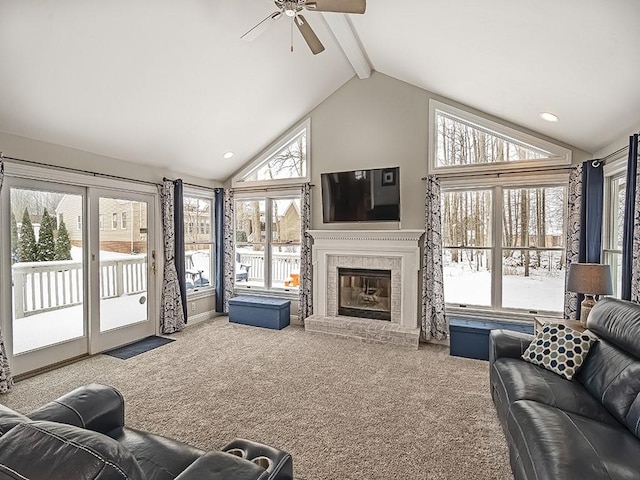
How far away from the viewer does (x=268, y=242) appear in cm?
598

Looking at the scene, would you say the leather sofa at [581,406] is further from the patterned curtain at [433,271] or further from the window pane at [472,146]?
the window pane at [472,146]

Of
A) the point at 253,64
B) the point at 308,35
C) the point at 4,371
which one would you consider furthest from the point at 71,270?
the point at 308,35

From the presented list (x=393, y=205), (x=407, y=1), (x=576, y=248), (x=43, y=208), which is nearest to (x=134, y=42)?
(x=43, y=208)

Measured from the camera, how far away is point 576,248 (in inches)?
153

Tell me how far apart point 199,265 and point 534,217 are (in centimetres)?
518

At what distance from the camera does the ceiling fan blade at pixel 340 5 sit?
2.29 m

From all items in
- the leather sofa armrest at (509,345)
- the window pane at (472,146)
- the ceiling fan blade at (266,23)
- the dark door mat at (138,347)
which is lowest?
the dark door mat at (138,347)

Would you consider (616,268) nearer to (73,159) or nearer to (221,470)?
(221,470)

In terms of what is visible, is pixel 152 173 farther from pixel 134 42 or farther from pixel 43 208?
pixel 134 42

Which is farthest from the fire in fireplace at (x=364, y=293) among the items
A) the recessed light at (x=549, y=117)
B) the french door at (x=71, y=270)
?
the french door at (x=71, y=270)

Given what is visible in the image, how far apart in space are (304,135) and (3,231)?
3951 millimetres

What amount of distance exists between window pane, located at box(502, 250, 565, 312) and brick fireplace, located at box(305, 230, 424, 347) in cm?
114

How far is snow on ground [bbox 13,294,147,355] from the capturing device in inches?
140

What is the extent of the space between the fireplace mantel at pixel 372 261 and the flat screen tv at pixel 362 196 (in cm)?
23
